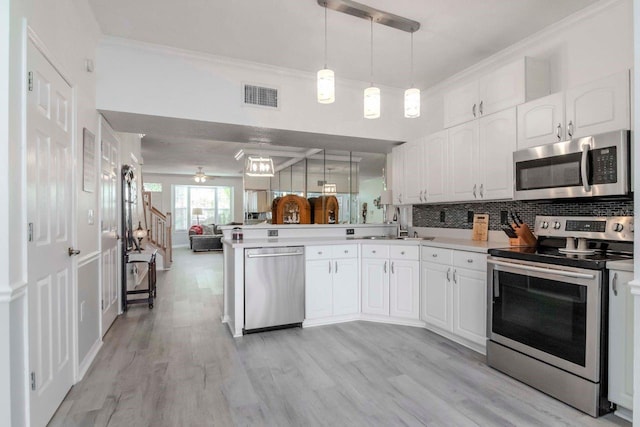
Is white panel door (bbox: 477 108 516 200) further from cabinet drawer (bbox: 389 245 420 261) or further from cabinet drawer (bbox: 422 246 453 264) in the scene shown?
cabinet drawer (bbox: 389 245 420 261)

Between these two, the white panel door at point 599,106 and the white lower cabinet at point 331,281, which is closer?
the white panel door at point 599,106

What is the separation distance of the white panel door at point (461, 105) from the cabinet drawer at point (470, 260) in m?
1.31

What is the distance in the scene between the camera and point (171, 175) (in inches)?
488

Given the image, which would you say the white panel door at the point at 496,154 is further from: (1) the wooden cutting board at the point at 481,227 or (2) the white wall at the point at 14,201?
(2) the white wall at the point at 14,201

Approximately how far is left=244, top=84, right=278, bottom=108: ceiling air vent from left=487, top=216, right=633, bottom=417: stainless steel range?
2.55 meters

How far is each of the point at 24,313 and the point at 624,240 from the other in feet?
11.5

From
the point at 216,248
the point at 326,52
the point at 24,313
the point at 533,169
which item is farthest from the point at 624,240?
the point at 216,248

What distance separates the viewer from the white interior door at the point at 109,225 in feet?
11.1

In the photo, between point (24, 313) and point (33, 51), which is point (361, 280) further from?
point (33, 51)

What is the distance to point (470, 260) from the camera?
2969mm

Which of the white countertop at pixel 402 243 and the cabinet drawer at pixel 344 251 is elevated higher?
the white countertop at pixel 402 243

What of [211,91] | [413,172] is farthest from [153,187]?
[413,172]

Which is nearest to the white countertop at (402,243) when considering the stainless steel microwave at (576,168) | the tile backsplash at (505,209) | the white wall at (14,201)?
the tile backsplash at (505,209)

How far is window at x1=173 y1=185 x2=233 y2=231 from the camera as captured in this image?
41.5 feet
